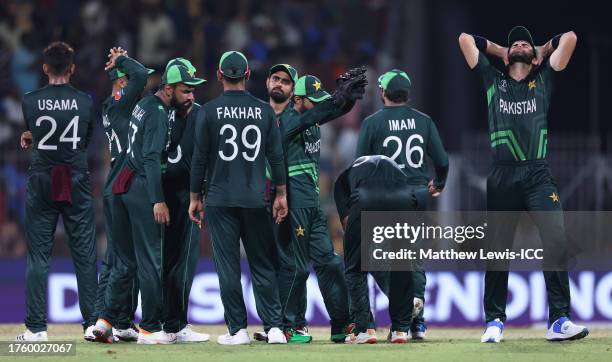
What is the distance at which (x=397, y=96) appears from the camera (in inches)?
A: 511

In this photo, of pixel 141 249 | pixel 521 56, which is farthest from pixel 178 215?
pixel 521 56

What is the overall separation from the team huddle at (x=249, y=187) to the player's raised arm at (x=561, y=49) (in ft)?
0.06

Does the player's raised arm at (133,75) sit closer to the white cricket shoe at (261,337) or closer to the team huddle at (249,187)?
the team huddle at (249,187)

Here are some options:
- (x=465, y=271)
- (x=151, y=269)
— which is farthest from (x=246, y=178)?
(x=465, y=271)

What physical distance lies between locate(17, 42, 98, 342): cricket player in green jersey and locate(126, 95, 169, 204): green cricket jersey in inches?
32.0

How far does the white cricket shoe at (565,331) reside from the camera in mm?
12219

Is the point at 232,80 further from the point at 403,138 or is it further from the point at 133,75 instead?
the point at 403,138

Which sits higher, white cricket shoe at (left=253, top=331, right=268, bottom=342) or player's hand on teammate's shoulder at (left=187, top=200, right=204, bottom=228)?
player's hand on teammate's shoulder at (left=187, top=200, right=204, bottom=228)

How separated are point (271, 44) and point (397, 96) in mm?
9462

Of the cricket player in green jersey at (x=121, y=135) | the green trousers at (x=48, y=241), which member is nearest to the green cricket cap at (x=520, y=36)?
the cricket player in green jersey at (x=121, y=135)

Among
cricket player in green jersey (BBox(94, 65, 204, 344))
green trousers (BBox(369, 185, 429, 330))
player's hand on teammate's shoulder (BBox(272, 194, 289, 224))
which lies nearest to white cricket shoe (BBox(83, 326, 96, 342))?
cricket player in green jersey (BBox(94, 65, 204, 344))

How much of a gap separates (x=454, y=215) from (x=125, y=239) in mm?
6545

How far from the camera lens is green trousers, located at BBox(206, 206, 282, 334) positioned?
12.0 m

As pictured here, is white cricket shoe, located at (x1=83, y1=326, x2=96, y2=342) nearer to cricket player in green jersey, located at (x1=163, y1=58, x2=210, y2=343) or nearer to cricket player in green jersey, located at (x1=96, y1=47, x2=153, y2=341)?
cricket player in green jersey, located at (x1=96, y1=47, x2=153, y2=341)
